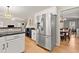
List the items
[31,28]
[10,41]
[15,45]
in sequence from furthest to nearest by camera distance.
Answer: [15,45], [10,41], [31,28]

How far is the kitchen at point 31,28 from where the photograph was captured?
161 centimetres

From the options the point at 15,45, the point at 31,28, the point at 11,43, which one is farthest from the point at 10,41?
the point at 31,28

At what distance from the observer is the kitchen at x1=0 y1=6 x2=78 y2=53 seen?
1.61m

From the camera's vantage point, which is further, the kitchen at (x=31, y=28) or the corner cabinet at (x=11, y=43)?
the corner cabinet at (x=11, y=43)

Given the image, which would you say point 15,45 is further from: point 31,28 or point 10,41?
point 31,28

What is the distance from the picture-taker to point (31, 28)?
2.07 metres

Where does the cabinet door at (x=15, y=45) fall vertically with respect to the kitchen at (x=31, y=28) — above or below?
below

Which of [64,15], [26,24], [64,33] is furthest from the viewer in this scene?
[26,24]

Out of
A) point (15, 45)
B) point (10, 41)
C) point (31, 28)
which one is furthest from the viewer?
point (15, 45)

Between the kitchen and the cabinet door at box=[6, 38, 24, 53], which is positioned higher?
the kitchen
